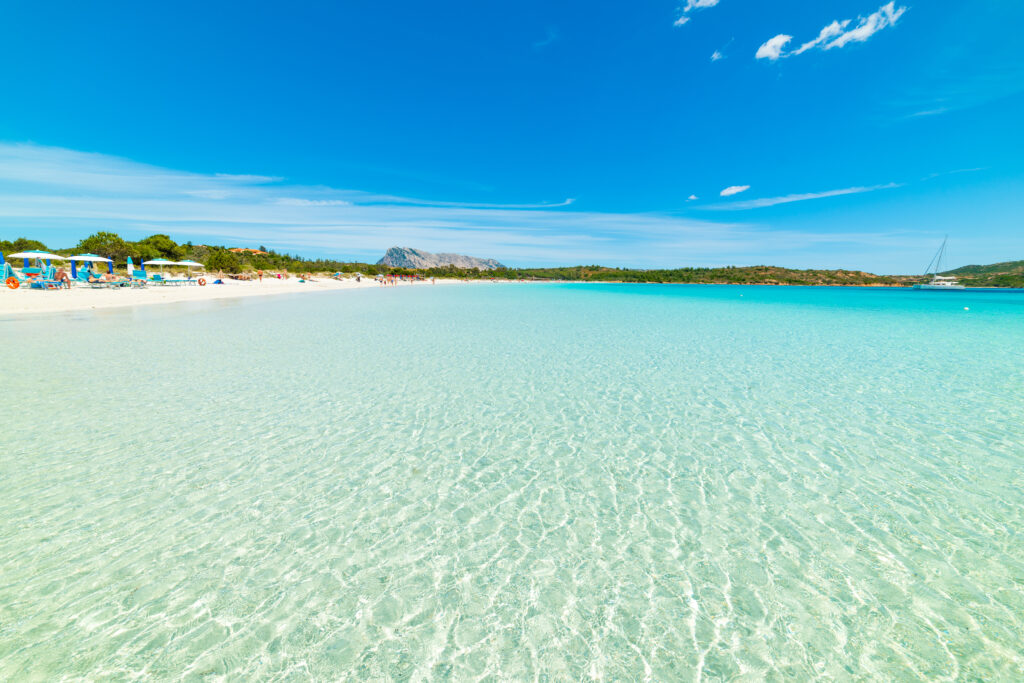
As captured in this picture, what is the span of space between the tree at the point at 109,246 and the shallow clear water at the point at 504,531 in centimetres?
6396

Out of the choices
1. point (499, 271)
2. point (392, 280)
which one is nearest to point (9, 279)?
point (392, 280)

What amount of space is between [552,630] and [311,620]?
6.26ft

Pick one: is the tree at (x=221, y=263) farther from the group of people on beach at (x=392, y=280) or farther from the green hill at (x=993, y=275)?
the green hill at (x=993, y=275)

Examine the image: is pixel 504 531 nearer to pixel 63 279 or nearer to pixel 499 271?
pixel 63 279

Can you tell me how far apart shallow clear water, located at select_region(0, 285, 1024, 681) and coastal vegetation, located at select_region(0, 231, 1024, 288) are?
63096 millimetres

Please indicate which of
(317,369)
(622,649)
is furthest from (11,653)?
(317,369)

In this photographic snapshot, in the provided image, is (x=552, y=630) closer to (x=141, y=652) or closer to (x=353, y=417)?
(x=141, y=652)

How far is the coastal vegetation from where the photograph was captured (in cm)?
5953

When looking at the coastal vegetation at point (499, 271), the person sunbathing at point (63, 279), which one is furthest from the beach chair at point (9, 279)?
the coastal vegetation at point (499, 271)

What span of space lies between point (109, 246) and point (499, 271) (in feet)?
421

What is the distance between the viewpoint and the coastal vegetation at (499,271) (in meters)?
59.5

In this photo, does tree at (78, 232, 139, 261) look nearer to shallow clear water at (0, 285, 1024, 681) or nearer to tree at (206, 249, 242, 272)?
tree at (206, 249, 242, 272)

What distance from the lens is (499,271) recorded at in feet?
567

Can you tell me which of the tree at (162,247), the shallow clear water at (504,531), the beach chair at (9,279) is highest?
the tree at (162,247)
